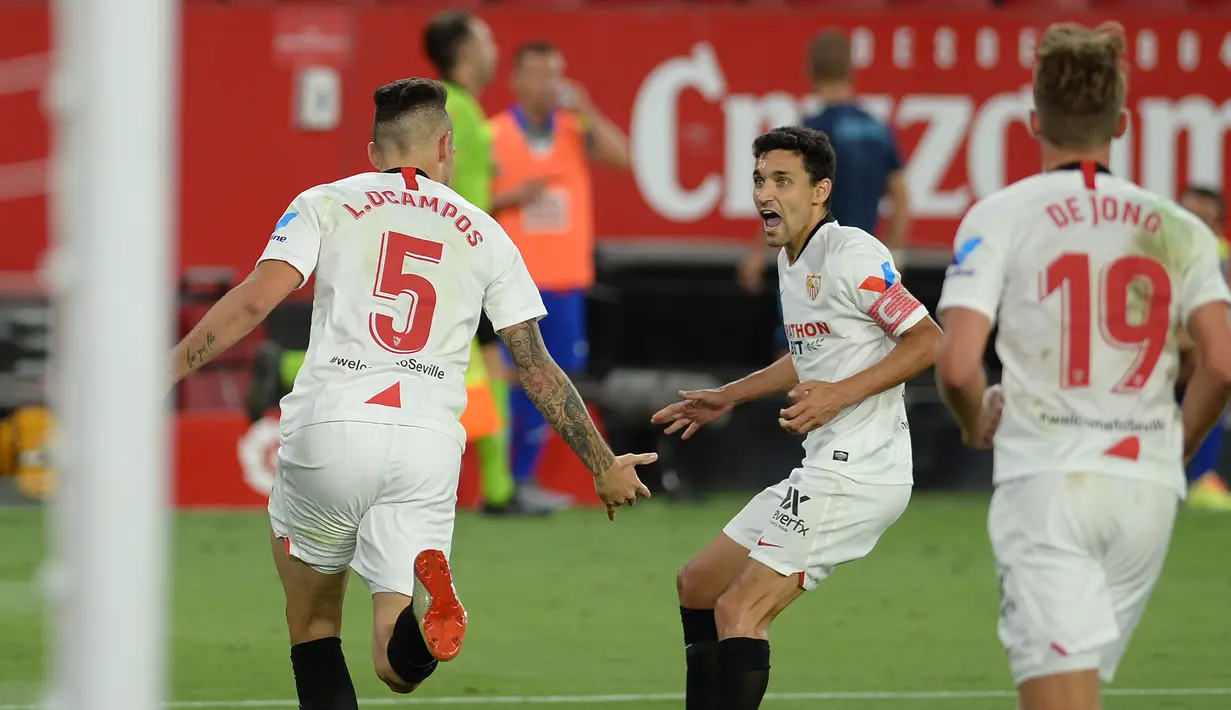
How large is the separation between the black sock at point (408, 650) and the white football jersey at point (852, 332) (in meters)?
1.17

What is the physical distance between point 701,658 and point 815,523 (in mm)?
475

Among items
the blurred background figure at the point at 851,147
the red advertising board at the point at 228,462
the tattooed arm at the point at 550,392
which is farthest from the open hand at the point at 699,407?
the red advertising board at the point at 228,462

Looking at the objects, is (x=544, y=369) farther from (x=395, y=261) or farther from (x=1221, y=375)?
(x=1221, y=375)

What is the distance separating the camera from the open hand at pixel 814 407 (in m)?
4.88

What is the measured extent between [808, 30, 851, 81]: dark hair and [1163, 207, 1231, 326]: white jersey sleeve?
615 centimetres

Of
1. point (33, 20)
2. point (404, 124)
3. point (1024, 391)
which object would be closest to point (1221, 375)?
point (1024, 391)

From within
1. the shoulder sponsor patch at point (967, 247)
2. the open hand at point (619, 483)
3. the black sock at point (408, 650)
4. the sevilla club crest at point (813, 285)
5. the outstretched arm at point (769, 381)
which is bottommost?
the black sock at point (408, 650)

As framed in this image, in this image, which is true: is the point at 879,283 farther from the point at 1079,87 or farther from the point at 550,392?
the point at 1079,87

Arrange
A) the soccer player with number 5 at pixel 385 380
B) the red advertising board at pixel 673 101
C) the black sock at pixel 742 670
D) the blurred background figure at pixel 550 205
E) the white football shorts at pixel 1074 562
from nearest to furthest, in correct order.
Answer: the white football shorts at pixel 1074 562 < the soccer player with number 5 at pixel 385 380 < the black sock at pixel 742 670 < the blurred background figure at pixel 550 205 < the red advertising board at pixel 673 101

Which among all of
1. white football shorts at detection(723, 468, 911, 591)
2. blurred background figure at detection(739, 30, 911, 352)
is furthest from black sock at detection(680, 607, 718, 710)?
blurred background figure at detection(739, 30, 911, 352)

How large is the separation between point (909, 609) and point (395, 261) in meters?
3.95

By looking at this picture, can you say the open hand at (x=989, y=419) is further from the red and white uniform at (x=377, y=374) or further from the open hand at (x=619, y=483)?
the red and white uniform at (x=377, y=374)

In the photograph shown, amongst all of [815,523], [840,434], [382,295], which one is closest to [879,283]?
[840,434]

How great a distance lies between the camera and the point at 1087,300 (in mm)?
3934
